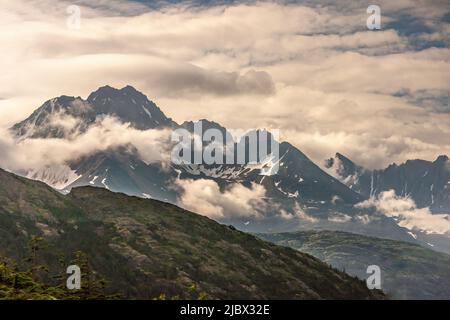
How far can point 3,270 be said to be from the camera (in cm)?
6150
